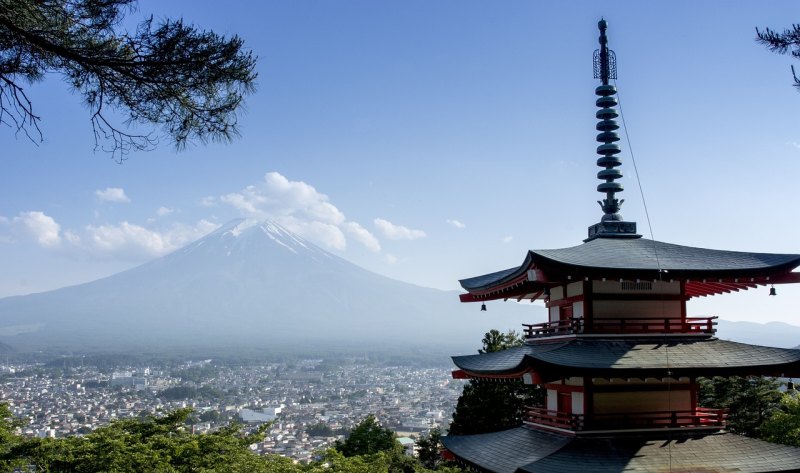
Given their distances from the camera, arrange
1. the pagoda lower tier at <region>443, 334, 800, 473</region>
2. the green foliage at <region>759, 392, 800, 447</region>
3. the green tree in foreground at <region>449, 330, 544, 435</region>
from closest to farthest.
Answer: the pagoda lower tier at <region>443, 334, 800, 473</region>, the green foliage at <region>759, 392, 800, 447</region>, the green tree in foreground at <region>449, 330, 544, 435</region>

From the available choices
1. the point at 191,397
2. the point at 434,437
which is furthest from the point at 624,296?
the point at 191,397

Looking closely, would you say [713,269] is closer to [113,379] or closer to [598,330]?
[598,330]

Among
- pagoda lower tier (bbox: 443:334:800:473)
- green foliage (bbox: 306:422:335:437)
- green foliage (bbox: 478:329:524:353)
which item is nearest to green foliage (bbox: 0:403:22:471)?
pagoda lower tier (bbox: 443:334:800:473)

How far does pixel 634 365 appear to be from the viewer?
40.7 feet

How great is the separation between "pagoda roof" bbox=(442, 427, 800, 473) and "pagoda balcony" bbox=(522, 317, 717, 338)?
1.83 m

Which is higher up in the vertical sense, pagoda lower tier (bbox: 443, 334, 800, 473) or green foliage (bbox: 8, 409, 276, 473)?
pagoda lower tier (bbox: 443, 334, 800, 473)

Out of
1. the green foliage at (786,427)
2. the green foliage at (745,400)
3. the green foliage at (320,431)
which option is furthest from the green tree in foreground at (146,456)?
the green foliage at (320,431)

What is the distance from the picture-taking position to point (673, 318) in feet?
44.8

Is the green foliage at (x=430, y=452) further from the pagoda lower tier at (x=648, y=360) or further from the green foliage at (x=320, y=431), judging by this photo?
the green foliage at (x=320, y=431)

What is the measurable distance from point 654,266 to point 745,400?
1793cm

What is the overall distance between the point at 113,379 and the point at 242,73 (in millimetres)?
122490

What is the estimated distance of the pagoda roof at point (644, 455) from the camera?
1205cm

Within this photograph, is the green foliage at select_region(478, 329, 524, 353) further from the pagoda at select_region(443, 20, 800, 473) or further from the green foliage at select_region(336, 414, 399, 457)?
the pagoda at select_region(443, 20, 800, 473)

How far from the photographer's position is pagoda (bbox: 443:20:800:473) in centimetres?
1239
